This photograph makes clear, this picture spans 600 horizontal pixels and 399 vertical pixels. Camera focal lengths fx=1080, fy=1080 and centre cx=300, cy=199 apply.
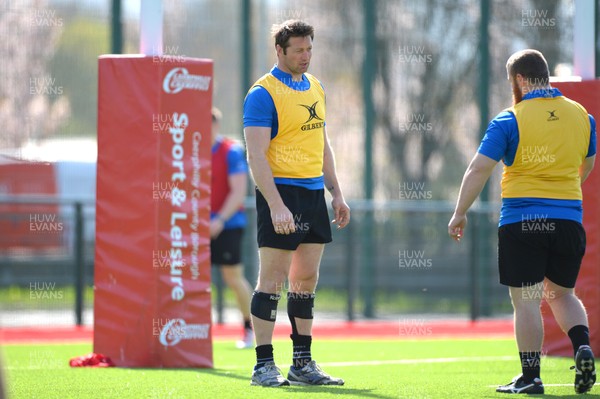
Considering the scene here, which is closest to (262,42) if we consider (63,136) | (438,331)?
(63,136)

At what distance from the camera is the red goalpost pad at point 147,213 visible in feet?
25.3

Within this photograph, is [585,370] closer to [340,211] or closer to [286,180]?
[340,211]

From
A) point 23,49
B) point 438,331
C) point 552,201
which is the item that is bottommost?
point 438,331

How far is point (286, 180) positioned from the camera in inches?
252

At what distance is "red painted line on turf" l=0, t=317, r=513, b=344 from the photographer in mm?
11705

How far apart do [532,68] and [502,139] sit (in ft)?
1.46

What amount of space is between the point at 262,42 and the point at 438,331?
5.06 m

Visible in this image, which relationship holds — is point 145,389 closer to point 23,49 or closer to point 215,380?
point 215,380

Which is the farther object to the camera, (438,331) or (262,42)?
(262,42)

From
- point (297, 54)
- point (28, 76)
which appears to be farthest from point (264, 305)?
point (28, 76)

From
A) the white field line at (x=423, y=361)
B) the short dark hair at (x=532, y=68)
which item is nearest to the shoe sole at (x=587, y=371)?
the short dark hair at (x=532, y=68)

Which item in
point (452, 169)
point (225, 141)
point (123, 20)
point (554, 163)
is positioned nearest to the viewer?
point (554, 163)

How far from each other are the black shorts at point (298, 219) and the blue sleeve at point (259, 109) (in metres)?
0.40

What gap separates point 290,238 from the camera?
6.32 meters
